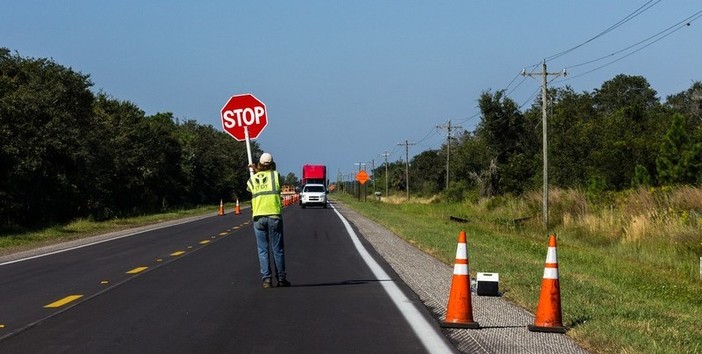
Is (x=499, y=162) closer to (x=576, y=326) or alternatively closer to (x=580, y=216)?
(x=580, y=216)

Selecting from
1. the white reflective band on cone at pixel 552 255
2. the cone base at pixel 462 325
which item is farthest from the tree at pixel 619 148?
the cone base at pixel 462 325

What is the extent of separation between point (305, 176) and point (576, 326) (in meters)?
61.1

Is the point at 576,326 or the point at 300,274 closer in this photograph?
the point at 576,326

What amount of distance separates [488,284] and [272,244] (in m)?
3.37

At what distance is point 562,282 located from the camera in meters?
12.6

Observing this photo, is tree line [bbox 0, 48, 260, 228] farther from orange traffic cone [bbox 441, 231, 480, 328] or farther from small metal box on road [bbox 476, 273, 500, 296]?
orange traffic cone [bbox 441, 231, 480, 328]

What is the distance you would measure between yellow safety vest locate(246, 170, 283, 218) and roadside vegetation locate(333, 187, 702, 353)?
361 centimetres

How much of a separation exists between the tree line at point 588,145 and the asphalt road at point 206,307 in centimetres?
2820

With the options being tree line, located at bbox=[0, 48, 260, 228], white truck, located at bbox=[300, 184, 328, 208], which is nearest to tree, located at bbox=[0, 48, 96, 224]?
tree line, located at bbox=[0, 48, 260, 228]

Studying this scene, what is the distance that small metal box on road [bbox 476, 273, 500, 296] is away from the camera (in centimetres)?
1084

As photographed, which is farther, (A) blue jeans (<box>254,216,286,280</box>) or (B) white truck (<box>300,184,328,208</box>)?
(B) white truck (<box>300,184,328,208</box>)

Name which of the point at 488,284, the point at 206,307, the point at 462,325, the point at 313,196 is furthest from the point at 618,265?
Answer: the point at 313,196

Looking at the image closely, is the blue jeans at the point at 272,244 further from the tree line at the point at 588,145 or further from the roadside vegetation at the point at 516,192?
the tree line at the point at 588,145

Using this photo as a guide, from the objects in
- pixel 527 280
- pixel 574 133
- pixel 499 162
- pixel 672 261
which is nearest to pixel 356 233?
pixel 672 261
